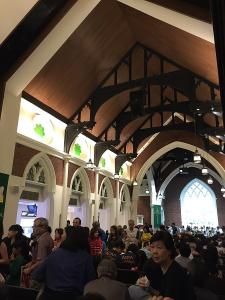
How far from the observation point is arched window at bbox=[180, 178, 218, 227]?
21.1 metres

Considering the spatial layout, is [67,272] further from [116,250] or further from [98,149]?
[98,149]

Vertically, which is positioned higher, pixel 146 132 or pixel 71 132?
pixel 146 132

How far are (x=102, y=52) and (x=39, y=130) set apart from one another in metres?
3.11

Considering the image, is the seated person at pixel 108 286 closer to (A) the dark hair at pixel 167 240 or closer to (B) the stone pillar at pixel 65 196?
(A) the dark hair at pixel 167 240

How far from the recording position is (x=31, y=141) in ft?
24.6

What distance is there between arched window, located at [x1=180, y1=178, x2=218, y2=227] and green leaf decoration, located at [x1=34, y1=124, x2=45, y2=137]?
16210 millimetres

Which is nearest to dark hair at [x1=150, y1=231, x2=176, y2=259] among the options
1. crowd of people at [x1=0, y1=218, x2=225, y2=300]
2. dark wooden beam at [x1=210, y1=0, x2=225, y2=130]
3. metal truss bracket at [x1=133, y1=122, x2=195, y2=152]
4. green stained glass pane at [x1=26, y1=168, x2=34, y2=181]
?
crowd of people at [x1=0, y1=218, x2=225, y2=300]

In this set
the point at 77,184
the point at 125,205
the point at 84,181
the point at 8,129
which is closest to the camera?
the point at 8,129

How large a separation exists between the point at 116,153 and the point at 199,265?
11.2 metres

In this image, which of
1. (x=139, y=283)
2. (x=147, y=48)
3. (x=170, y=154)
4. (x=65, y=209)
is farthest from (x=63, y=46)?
(x=170, y=154)

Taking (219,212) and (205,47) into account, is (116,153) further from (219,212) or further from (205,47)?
(219,212)

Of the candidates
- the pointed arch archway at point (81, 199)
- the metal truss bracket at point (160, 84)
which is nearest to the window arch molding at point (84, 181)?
the pointed arch archway at point (81, 199)

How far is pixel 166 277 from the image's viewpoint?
1843 mm

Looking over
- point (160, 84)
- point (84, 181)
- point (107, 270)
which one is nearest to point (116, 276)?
point (107, 270)
